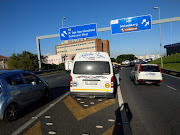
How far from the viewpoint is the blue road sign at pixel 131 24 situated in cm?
1873

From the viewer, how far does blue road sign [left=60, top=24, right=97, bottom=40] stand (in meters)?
20.7

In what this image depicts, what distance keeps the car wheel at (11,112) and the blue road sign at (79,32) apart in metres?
17.2

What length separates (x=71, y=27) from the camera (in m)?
21.4

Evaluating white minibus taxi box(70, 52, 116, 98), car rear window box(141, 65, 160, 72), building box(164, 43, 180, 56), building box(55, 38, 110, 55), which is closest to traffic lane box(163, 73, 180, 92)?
car rear window box(141, 65, 160, 72)

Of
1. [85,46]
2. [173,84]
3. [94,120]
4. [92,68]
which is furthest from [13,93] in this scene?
[85,46]

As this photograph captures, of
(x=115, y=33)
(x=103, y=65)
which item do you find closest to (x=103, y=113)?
(x=103, y=65)

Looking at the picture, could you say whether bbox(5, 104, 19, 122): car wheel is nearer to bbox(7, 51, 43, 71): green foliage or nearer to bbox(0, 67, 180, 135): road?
bbox(0, 67, 180, 135): road

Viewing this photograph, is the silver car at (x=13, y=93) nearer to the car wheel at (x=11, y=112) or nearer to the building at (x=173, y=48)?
the car wheel at (x=11, y=112)

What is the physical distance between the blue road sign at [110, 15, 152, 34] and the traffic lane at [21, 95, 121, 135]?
15159 millimetres

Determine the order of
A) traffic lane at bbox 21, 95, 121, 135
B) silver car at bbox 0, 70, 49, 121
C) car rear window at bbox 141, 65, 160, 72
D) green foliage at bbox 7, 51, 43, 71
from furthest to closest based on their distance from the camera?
green foliage at bbox 7, 51, 43, 71 → car rear window at bbox 141, 65, 160, 72 → silver car at bbox 0, 70, 49, 121 → traffic lane at bbox 21, 95, 121, 135

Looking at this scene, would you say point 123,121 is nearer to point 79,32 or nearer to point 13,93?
point 13,93

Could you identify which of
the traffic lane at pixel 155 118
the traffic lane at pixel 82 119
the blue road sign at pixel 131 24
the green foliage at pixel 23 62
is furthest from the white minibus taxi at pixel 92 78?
the green foliage at pixel 23 62

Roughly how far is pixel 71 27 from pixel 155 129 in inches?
764

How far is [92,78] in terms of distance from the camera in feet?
20.8
